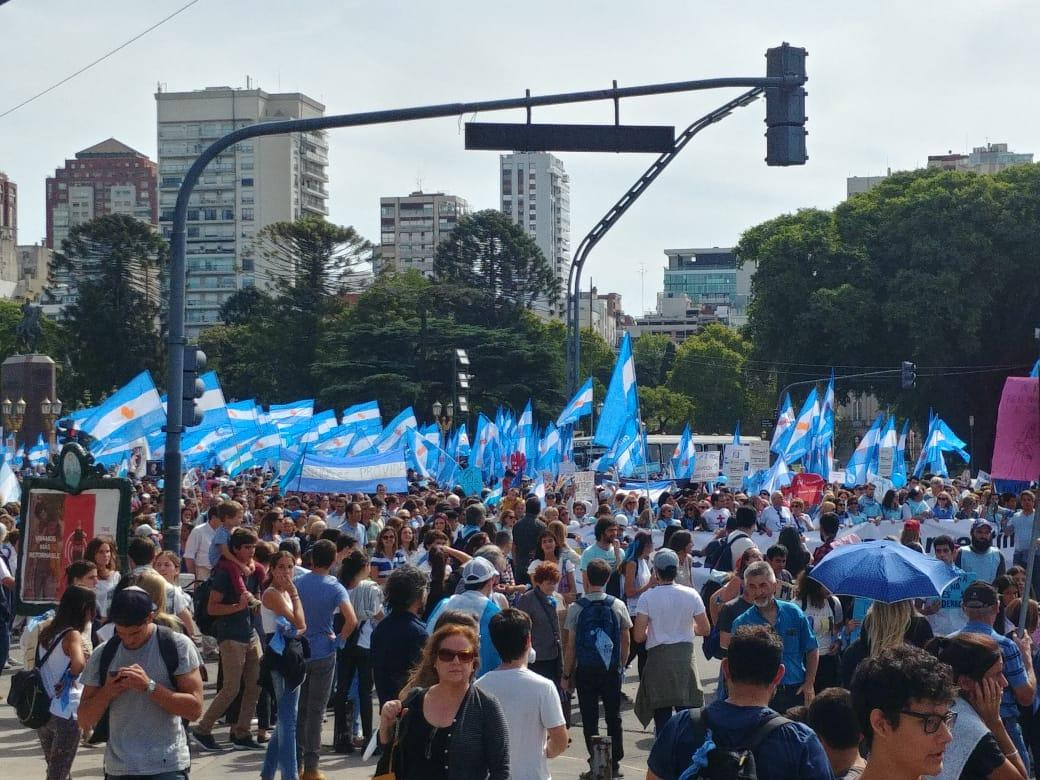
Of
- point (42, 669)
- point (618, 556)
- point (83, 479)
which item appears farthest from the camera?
point (618, 556)

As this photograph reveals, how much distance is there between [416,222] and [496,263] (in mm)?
94985

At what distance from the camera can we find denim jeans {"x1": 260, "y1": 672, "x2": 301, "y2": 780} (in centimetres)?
923

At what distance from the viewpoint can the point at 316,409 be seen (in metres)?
76.4

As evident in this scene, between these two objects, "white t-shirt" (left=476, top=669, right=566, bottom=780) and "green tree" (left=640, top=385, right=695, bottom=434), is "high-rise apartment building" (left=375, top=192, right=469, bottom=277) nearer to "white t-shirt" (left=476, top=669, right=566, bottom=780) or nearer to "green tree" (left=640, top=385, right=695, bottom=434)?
"green tree" (left=640, top=385, right=695, bottom=434)

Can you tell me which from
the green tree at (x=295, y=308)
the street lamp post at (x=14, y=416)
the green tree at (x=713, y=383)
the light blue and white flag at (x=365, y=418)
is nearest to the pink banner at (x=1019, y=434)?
the light blue and white flag at (x=365, y=418)

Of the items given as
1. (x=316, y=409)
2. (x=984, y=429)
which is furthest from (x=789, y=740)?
(x=316, y=409)

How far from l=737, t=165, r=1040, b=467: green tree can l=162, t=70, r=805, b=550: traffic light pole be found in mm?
40435

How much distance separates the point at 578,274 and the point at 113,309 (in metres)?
57.0

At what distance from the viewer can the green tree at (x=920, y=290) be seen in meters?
52.8

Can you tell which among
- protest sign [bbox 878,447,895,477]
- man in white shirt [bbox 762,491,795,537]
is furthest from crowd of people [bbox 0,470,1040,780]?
protest sign [bbox 878,447,895,477]

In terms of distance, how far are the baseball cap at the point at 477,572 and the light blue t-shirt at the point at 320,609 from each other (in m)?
1.20

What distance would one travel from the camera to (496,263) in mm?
90562

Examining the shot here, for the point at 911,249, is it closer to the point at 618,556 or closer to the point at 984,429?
the point at 984,429

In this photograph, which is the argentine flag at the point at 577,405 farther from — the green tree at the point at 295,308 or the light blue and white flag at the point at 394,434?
the green tree at the point at 295,308
